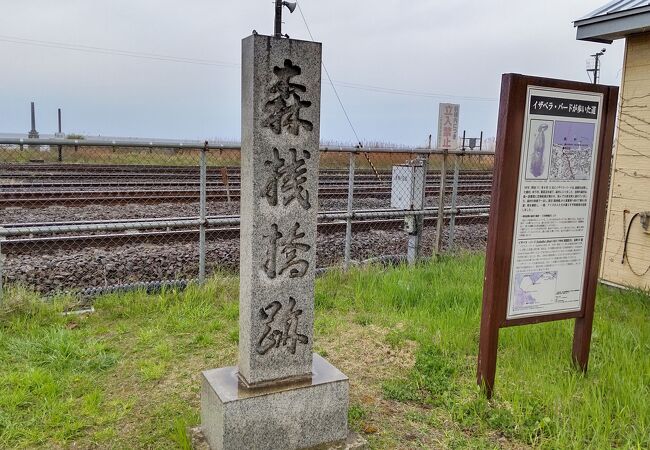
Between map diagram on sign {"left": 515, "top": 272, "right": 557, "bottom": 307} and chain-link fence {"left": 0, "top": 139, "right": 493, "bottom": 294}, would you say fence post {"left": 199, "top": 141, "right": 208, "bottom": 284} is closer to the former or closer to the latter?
chain-link fence {"left": 0, "top": 139, "right": 493, "bottom": 294}

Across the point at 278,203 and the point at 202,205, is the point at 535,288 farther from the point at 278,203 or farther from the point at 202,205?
the point at 202,205

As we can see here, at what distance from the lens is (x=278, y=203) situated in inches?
124

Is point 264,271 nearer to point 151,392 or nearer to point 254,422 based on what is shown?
point 254,422

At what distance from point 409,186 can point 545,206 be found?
4.08 m

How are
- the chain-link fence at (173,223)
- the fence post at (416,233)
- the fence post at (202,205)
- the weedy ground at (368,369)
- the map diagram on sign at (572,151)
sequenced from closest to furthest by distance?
the weedy ground at (368,369), the map diagram on sign at (572,151), the fence post at (202,205), the chain-link fence at (173,223), the fence post at (416,233)

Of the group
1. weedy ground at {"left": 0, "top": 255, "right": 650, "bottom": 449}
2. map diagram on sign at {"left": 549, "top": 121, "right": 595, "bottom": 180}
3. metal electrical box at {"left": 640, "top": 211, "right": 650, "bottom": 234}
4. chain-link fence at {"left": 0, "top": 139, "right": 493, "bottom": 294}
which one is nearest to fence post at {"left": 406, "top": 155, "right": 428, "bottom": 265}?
chain-link fence at {"left": 0, "top": 139, "right": 493, "bottom": 294}

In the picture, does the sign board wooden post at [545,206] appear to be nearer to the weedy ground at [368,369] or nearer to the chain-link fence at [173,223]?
the weedy ground at [368,369]

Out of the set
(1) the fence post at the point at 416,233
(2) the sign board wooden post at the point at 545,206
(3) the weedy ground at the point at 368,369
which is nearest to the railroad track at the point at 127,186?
(1) the fence post at the point at 416,233

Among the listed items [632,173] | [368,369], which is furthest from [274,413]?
[632,173]

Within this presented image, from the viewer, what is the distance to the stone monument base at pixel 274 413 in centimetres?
310

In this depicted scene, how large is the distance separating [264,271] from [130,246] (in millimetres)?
5218

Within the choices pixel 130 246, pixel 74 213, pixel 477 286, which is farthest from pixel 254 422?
pixel 74 213

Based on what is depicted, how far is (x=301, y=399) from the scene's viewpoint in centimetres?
328

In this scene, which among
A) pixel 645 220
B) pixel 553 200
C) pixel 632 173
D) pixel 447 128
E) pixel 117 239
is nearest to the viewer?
pixel 553 200
